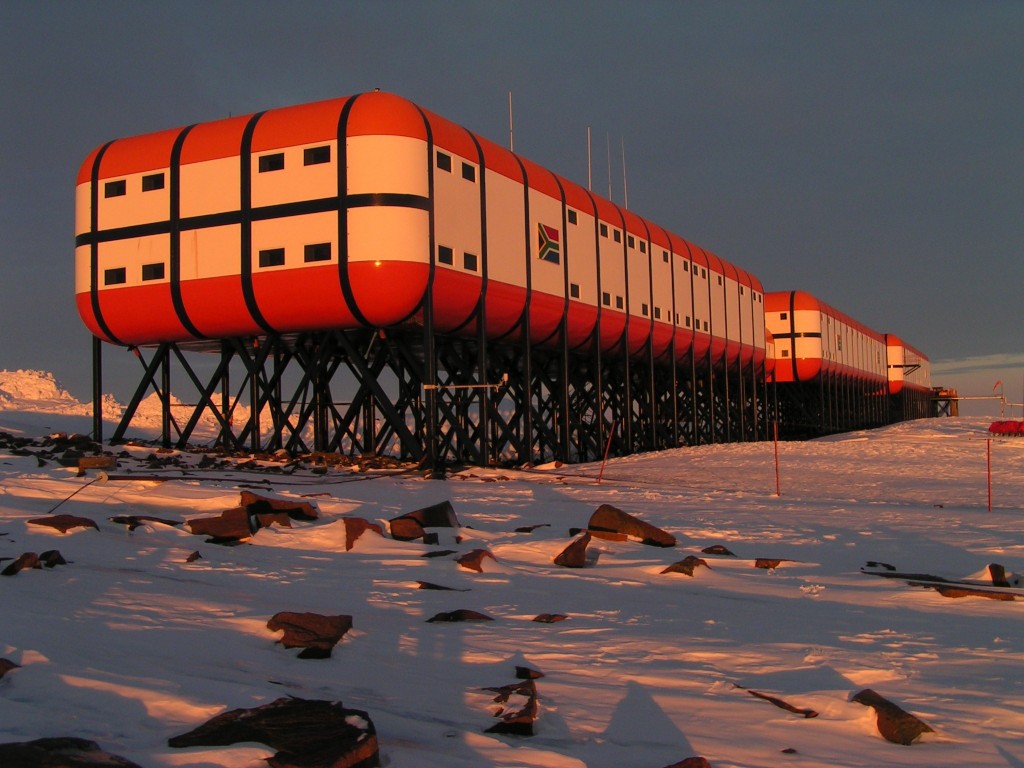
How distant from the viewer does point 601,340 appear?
142 ft

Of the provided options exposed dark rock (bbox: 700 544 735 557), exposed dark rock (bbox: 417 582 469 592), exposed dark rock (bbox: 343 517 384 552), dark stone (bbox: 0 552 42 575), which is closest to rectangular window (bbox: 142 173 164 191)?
exposed dark rock (bbox: 343 517 384 552)

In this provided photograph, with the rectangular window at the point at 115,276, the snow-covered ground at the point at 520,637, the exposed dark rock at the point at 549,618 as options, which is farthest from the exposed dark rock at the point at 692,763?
the rectangular window at the point at 115,276

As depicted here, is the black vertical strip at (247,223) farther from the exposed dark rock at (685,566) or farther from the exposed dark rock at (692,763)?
the exposed dark rock at (692,763)

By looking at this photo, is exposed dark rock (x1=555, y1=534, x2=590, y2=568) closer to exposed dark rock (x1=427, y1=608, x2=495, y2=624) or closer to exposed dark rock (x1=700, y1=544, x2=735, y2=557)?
exposed dark rock (x1=700, y1=544, x2=735, y2=557)

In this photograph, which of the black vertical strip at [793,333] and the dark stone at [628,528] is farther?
the black vertical strip at [793,333]

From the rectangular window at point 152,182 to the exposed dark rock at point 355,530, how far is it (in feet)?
75.8

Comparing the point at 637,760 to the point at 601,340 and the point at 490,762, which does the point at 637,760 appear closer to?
the point at 490,762

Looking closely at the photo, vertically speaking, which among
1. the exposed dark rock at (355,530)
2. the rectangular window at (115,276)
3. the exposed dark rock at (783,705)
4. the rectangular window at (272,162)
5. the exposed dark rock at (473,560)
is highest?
the rectangular window at (272,162)

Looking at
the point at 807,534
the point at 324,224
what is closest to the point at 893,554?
the point at 807,534

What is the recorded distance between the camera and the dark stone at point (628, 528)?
1346cm

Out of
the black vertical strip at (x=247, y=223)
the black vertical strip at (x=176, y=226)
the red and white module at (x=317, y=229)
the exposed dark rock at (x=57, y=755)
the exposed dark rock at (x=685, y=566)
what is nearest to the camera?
the exposed dark rock at (x=57, y=755)

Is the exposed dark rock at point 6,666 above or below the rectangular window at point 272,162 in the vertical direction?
below

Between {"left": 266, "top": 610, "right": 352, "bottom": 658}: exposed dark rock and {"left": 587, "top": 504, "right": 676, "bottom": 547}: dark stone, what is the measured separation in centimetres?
649

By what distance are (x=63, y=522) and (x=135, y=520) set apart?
911mm
